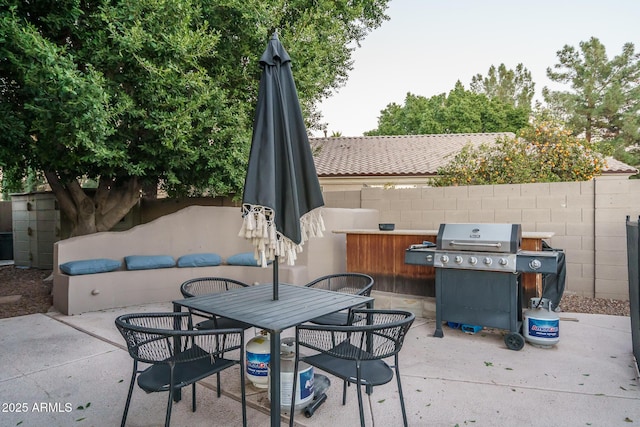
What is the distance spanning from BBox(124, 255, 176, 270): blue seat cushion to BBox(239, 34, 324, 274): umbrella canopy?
3549 mm

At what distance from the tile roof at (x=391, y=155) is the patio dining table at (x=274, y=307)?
8.22m

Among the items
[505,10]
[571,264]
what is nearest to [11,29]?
[571,264]

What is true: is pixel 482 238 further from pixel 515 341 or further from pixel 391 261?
pixel 391 261

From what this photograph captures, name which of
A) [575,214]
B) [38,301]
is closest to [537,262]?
[575,214]

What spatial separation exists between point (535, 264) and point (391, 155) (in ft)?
33.5

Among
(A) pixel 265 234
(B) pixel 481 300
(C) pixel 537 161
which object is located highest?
(C) pixel 537 161

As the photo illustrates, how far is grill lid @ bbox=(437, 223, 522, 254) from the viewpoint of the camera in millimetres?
3574

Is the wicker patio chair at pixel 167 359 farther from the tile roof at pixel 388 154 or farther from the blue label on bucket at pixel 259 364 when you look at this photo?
the tile roof at pixel 388 154

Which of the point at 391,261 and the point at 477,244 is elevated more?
the point at 477,244

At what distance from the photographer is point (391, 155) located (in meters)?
13.3

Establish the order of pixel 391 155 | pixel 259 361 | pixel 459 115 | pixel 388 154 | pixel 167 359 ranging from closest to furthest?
1. pixel 167 359
2. pixel 259 361
3. pixel 391 155
4. pixel 388 154
5. pixel 459 115

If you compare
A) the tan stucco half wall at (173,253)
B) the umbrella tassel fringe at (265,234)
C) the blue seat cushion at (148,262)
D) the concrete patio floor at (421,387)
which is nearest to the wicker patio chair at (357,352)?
the concrete patio floor at (421,387)

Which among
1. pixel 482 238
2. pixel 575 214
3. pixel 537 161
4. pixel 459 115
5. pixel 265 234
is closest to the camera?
pixel 265 234

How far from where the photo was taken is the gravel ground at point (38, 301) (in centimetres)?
473
